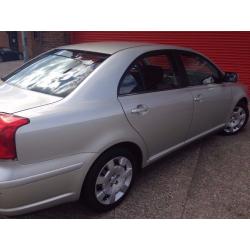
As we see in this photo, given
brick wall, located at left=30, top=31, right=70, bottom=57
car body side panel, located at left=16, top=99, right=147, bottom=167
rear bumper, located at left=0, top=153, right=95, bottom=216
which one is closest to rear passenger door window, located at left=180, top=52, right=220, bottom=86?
car body side panel, located at left=16, top=99, right=147, bottom=167

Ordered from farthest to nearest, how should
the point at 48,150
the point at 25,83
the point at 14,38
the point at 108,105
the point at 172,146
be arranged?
the point at 14,38 < the point at 172,146 < the point at 25,83 < the point at 108,105 < the point at 48,150

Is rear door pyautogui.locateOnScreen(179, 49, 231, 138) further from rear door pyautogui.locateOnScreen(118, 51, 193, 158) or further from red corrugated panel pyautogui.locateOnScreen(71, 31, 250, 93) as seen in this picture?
red corrugated panel pyautogui.locateOnScreen(71, 31, 250, 93)

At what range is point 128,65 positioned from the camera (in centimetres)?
272

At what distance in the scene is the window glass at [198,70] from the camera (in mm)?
3449

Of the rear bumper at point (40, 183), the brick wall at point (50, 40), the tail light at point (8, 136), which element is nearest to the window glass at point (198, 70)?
the rear bumper at point (40, 183)

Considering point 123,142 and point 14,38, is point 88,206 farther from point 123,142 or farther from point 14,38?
point 14,38

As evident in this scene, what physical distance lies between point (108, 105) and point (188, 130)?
4.35 feet

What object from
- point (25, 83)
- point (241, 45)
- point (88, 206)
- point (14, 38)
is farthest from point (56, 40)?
point (14, 38)

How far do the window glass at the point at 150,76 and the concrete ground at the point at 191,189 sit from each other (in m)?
1.02

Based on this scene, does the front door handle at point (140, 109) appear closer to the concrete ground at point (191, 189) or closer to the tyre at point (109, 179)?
the tyre at point (109, 179)

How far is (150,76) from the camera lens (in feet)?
9.75

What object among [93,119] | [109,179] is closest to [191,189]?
[109,179]

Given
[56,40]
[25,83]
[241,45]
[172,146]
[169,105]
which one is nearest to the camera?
[25,83]

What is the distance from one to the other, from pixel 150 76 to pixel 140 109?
1.50 feet
